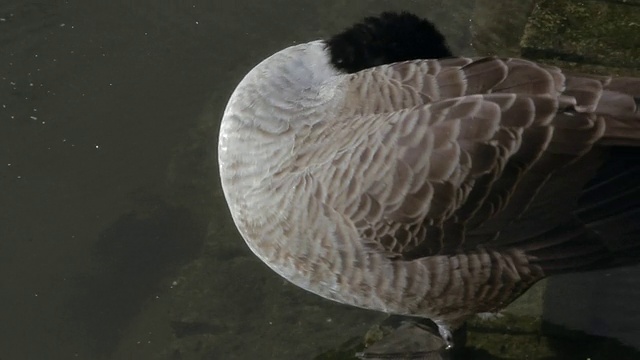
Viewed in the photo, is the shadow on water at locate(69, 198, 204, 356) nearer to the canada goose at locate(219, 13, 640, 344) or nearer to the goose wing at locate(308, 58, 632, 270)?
the canada goose at locate(219, 13, 640, 344)

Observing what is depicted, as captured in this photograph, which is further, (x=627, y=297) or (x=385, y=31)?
(x=627, y=297)

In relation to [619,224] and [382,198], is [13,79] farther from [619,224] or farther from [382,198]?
[619,224]

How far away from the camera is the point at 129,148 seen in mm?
4906

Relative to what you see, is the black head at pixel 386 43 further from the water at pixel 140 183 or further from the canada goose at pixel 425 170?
the water at pixel 140 183

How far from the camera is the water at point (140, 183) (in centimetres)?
Result: 421

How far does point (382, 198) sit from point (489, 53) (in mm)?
2235

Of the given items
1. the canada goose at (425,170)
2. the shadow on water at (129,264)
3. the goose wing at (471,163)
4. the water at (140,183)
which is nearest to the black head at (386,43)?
the canada goose at (425,170)

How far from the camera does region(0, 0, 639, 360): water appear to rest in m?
4.21

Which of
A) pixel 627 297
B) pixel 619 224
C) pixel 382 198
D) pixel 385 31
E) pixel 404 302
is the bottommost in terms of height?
pixel 627 297

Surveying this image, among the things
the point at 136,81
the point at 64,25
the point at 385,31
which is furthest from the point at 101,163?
the point at 385,31

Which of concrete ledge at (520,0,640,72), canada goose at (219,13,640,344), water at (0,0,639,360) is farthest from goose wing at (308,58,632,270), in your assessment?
concrete ledge at (520,0,640,72)

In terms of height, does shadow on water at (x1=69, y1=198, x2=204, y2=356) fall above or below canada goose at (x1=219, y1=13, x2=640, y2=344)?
below

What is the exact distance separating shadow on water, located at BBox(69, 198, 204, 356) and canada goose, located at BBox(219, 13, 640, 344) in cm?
88

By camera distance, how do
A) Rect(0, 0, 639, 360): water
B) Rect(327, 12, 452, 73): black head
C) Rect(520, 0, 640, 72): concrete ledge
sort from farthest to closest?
Rect(520, 0, 640, 72): concrete ledge
Rect(0, 0, 639, 360): water
Rect(327, 12, 452, 73): black head
